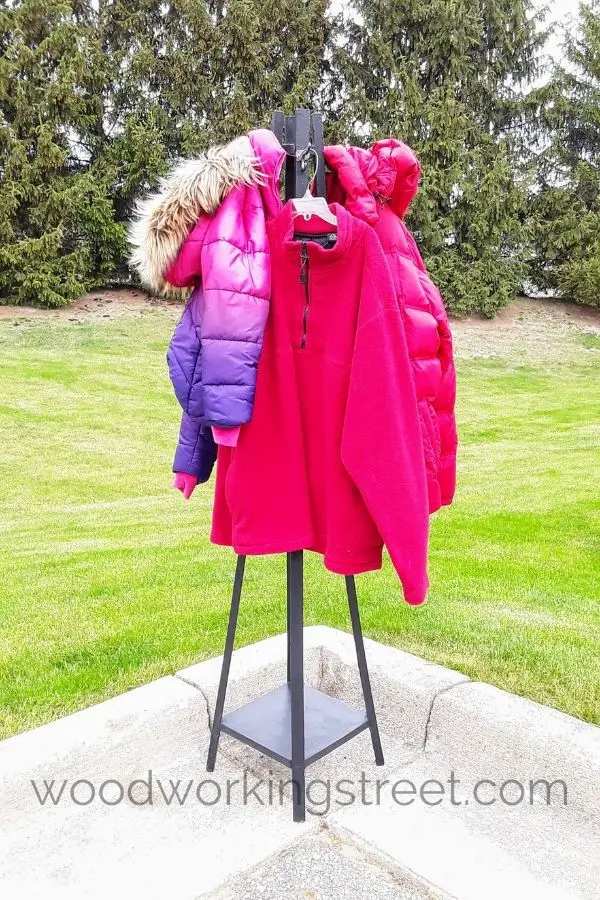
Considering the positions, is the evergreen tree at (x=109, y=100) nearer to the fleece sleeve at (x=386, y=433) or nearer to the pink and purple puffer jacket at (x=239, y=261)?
the pink and purple puffer jacket at (x=239, y=261)

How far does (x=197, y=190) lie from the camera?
1773mm

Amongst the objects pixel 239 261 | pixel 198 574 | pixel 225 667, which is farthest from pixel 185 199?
pixel 198 574

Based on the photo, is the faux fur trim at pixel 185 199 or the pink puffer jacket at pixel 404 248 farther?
the pink puffer jacket at pixel 404 248

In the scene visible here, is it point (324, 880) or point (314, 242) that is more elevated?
point (314, 242)

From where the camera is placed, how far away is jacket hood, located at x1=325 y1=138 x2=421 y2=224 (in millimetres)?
1868

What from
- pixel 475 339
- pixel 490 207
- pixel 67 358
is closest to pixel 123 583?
pixel 67 358

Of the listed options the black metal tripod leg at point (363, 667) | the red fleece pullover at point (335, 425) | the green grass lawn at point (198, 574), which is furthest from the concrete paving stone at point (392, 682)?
the red fleece pullover at point (335, 425)

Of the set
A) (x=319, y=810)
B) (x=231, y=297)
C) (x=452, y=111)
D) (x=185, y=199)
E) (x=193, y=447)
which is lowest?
(x=319, y=810)

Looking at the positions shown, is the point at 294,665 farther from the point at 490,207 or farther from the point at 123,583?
the point at 490,207

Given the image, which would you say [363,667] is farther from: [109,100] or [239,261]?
[109,100]

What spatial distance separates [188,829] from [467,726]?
0.87 metres

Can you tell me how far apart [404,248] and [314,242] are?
0.33 m

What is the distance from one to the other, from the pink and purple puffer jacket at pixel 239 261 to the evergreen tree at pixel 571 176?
1683 cm

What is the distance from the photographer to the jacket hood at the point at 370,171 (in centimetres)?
187
